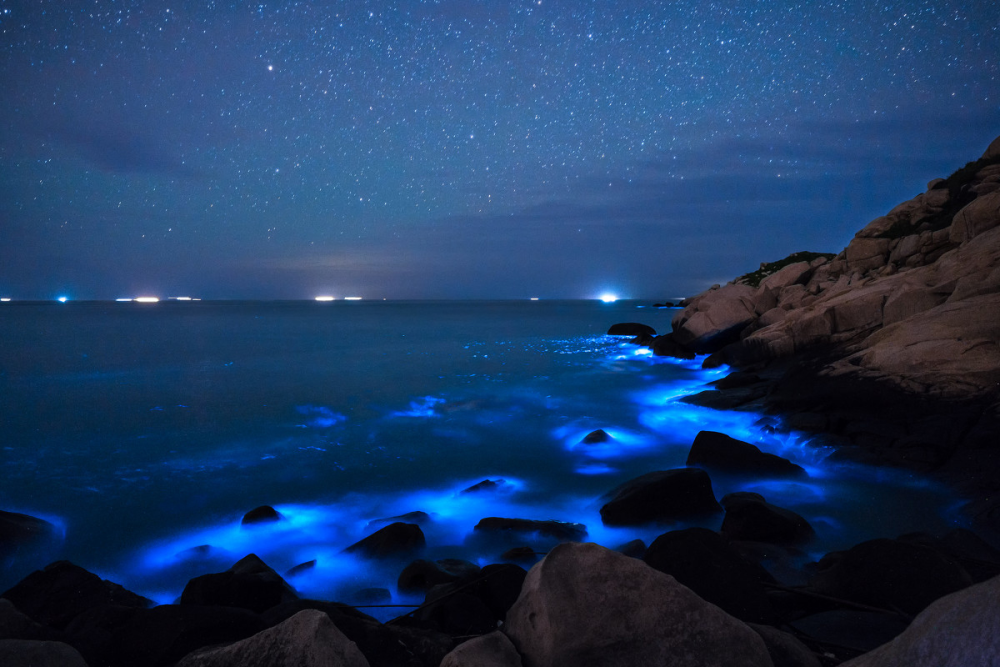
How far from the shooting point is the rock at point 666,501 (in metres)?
7.10

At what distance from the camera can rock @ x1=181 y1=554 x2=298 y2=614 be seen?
4.73 metres

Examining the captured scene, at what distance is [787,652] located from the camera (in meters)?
3.12

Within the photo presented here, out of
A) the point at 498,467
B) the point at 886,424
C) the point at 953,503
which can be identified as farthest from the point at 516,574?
the point at 886,424

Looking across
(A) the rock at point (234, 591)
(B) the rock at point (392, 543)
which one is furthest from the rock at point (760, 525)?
(A) the rock at point (234, 591)

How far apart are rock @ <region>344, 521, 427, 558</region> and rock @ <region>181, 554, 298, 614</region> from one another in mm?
1599

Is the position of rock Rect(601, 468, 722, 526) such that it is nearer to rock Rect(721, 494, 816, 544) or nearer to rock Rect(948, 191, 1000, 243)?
rock Rect(721, 494, 816, 544)

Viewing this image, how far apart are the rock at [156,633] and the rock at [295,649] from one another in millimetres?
976

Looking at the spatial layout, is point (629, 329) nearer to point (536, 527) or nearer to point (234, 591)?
point (536, 527)

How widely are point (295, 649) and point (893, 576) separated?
4771 millimetres

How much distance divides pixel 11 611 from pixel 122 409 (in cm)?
1562

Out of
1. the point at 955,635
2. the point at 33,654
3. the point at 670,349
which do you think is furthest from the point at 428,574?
the point at 670,349

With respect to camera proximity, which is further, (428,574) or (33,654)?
(428,574)

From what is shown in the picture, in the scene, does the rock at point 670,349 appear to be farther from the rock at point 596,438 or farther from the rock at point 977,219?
the rock at point 596,438

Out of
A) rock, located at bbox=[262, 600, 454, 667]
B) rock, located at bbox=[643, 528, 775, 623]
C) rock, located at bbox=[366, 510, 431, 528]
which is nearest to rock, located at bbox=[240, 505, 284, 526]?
rock, located at bbox=[366, 510, 431, 528]
